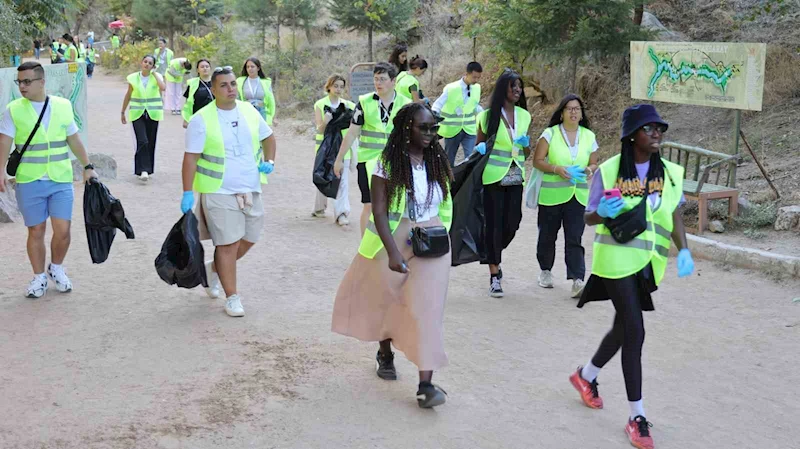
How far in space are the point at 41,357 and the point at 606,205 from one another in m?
3.73

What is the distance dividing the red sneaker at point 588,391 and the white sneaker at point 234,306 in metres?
2.73

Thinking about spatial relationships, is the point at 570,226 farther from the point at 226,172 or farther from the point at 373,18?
the point at 373,18

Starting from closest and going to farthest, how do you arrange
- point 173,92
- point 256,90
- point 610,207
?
1. point 610,207
2. point 256,90
3. point 173,92

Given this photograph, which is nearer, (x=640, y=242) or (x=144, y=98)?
(x=640, y=242)

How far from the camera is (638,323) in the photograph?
493cm

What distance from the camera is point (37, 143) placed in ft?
23.7

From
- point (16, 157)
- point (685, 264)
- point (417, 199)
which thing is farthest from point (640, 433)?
point (16, 157)

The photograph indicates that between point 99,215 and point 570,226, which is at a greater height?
point 99,215

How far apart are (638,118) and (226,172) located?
317cm

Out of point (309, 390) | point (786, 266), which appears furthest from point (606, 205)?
point (786, 266)

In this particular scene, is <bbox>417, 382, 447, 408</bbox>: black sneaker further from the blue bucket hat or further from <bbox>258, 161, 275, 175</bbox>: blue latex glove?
<bbox>258, 161, 275, 175</bbox>: blue latex glove

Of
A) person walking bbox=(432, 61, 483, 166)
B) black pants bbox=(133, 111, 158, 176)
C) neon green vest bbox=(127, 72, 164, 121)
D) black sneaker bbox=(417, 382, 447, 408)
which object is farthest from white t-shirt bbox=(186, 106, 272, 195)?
black pants bbox=(133, 111, 158, 176)

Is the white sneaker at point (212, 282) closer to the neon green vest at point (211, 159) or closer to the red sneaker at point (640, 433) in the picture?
the neon green vest at point (211, 159)

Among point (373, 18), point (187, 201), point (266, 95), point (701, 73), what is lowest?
point (187, 201)
